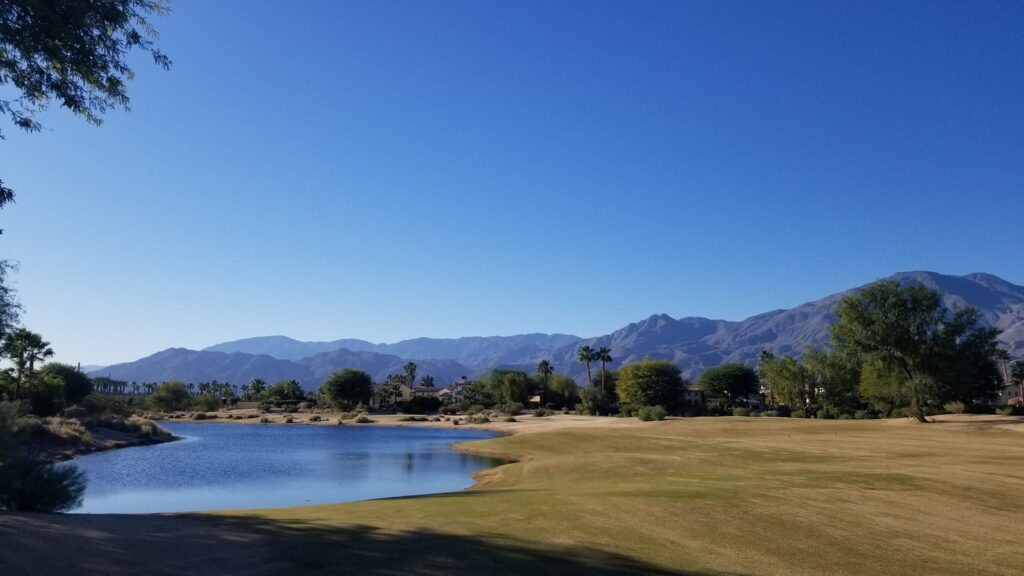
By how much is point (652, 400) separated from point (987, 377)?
1845 inches

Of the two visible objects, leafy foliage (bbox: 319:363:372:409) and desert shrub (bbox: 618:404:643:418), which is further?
leafy foliage (bbox: 319:363:372:409)

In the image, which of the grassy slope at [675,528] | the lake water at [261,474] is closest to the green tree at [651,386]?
the lake water at [261,474]

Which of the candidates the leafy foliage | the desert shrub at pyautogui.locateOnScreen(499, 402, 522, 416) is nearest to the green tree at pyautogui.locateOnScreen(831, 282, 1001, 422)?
the desert shrub at pyautogui.locateOnScreen(499, 402, 522, 416)

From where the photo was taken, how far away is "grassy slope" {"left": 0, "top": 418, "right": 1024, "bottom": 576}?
11250 millimetres

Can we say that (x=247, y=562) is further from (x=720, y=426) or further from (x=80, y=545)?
(x=720, y=426)

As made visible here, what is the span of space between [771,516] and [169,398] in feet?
560

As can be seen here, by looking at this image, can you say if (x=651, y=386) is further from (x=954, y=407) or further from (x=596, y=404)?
(x=954, y=407)

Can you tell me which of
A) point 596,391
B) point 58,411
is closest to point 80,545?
point 58,411

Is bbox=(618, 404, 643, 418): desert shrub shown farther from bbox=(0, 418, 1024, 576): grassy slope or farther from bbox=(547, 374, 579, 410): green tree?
bbox=(0, 418, 1024, 576): grassy slope

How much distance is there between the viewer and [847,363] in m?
59.6

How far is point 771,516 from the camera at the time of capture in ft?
51.5

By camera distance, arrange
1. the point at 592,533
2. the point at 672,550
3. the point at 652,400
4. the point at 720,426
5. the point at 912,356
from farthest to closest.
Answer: the point at 652,400 → the point at 720,426 → the point at 912,356 → the point at 592,533 → the point at 672,550

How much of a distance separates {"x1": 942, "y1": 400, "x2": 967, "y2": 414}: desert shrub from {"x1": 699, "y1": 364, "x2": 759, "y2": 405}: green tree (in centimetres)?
6927

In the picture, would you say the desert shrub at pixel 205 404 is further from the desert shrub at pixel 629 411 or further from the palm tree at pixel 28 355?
the desert shrub at pixel 629 411
